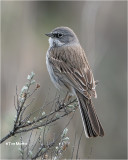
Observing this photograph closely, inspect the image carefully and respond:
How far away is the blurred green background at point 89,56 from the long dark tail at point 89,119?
1.80 metres

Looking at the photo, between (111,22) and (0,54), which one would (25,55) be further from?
Answer: (111,22)

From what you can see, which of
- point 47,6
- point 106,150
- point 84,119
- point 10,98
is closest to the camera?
point 84,119

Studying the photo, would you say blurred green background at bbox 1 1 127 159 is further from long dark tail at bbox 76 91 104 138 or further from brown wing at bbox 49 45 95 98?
long dark tail at bbox 76 91 104 138

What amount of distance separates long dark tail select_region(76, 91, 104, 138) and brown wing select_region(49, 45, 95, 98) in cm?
12

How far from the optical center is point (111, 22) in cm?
1078

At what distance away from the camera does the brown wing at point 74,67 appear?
221 inches

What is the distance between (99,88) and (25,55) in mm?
1810

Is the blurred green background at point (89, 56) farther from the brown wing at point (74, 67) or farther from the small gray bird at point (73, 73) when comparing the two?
the brown wing at point (74, 67)

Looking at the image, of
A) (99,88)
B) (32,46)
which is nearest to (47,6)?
(32,46)

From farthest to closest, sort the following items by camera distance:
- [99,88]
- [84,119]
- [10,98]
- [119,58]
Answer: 1. [119,58]
2. [99,88]
3. [10,98]
4. [84,119]

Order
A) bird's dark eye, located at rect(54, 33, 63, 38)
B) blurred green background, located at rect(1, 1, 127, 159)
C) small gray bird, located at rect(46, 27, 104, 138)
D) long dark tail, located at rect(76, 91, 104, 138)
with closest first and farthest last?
long dark tail, located at rect(76, 91, 104, 138), small gray bird, located at rect(46, 27, 104, 138), bird's dark eye, located at rect(54, 33, 63, 38), blurred green background, located at rect(1, 1, 127, 159)

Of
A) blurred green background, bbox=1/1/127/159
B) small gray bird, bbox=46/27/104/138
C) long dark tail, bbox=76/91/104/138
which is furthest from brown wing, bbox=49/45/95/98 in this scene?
blurred green background, bbox=1/1/127/159

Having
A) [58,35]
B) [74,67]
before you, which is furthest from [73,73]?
[58,35]

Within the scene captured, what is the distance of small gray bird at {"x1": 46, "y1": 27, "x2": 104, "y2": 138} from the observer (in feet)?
17.2
